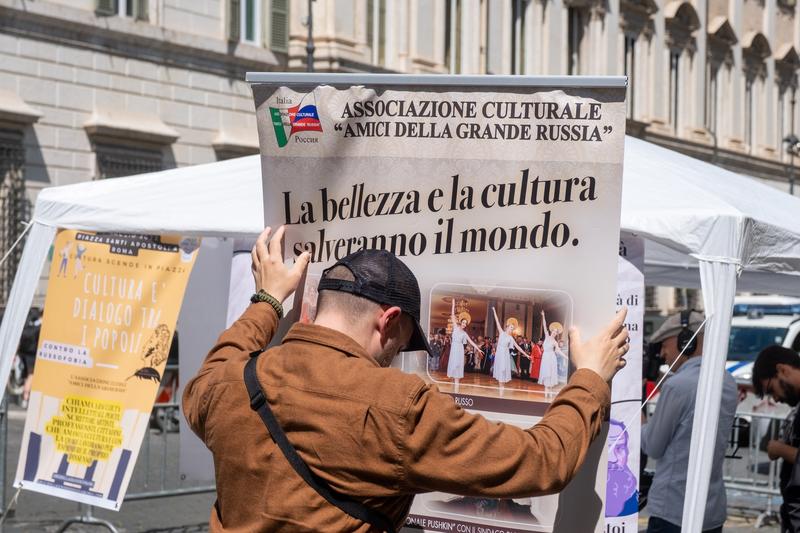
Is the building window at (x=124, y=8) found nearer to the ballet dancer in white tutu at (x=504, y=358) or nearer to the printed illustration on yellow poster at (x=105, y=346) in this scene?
the printed illustration on yellow poster at (x=105, y=346)

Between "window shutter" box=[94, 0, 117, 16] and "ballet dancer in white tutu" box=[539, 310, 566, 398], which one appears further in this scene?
"window shutter" box=[94, 0, 117, 16]

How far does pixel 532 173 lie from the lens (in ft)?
11.6

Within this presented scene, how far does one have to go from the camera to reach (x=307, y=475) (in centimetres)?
285

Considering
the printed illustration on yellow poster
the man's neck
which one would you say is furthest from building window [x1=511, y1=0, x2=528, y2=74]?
the man's neck

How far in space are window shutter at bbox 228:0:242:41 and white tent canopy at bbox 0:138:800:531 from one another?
18167mm

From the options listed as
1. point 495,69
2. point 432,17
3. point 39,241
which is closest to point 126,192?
point 39,241

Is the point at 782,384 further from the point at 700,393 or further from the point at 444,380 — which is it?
the point at 444,380

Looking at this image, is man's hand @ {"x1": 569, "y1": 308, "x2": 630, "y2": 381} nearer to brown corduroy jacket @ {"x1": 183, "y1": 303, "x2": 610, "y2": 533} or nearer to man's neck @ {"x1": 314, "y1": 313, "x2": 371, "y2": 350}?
brown corduroy jacket @ {"x1": 183, "y1": 303, "x2": 610, "y2": 533}

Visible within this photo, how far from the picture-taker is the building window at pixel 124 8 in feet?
70.9

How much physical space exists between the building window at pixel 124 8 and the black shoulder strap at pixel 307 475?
64.8ft

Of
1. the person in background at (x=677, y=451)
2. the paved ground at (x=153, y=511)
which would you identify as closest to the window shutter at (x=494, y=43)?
the paved ground at (x=153, y=511)

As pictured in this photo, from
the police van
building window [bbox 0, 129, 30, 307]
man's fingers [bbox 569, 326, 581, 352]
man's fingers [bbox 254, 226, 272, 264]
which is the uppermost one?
building window [bbox 0, 129, 30, 307]

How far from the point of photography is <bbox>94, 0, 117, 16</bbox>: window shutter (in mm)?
21531

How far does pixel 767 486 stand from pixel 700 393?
7293 mm
